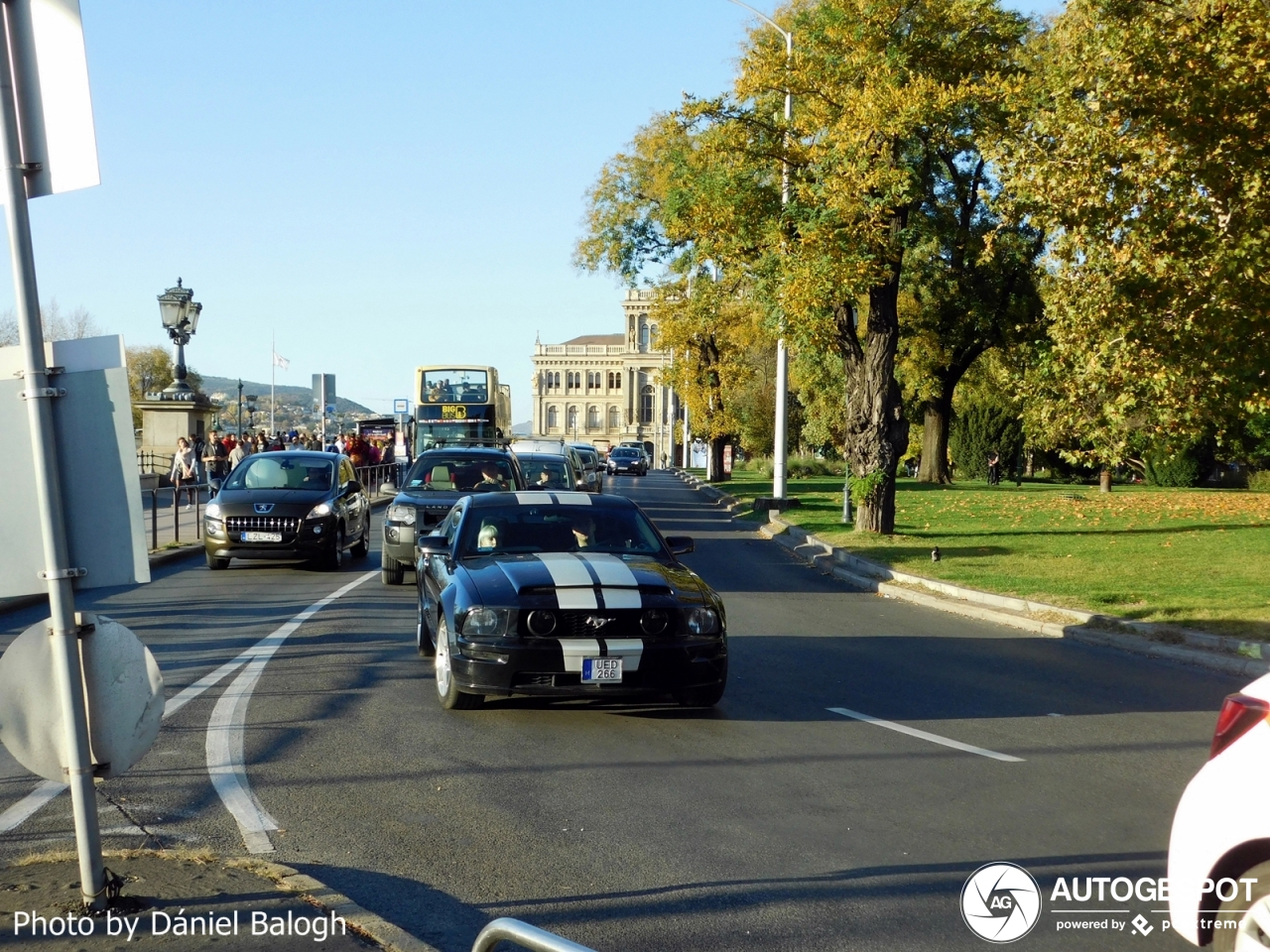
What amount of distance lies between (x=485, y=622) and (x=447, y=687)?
71 cm

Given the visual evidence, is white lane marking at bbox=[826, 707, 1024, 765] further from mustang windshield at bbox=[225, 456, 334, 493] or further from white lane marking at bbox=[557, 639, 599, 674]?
mustang windshield at bbox=[225, 456, 334, 493]

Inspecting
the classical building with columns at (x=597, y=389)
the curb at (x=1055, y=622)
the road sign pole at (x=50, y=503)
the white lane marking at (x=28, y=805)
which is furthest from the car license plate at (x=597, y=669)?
the classical building with columns at (x=597, y=389)

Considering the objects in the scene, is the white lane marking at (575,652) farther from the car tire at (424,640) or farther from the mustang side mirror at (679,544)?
the car tire at (424,640)

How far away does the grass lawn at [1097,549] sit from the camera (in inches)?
582

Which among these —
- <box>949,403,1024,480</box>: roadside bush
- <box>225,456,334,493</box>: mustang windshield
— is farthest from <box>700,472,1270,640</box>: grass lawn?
<box>949,403,1024,480</box>: roadside bush

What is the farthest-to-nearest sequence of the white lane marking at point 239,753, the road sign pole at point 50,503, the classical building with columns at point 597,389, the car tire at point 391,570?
the classical building with columns at point 597,389
the car tire at point 391,570
the white lane marking at point 239,753
the road sign pole at point 50,503

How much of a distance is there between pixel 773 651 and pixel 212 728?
5.30 m

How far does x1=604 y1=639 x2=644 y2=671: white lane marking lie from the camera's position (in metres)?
8.25

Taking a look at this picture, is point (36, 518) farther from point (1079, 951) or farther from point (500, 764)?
point (1079, 951)

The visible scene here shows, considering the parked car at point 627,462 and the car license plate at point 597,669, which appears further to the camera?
the parked car at point 627,462

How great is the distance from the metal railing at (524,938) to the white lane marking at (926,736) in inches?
203

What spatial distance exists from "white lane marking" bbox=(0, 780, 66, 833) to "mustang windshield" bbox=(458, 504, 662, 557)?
3539mm

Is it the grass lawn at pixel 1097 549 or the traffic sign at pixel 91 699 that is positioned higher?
the traffic sign at pixel 91 699

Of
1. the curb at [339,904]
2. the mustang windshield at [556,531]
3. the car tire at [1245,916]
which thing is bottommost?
the curb at [339,904]
